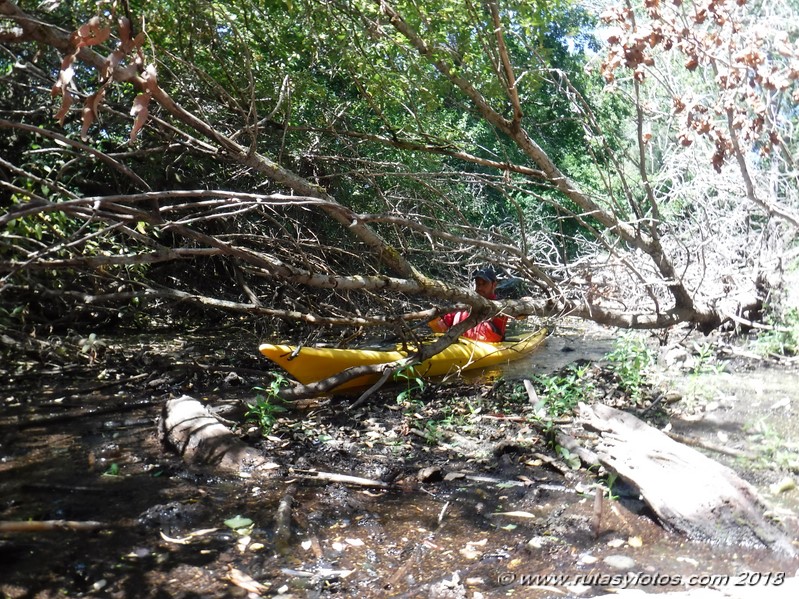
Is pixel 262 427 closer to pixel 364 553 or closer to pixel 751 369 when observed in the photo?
pixel 364 553

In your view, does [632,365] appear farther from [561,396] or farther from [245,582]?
[245,582]

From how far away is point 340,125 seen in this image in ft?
29.6

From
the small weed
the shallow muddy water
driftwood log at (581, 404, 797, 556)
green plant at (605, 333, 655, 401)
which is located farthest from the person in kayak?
driftwood log at (581, 404, 797, 556)

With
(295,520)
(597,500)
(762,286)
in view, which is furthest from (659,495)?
(762,286)

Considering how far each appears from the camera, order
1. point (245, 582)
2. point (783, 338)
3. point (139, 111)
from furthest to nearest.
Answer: point (783, 338), point (245, 582), point (139, 111)

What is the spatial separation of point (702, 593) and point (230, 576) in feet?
7.11

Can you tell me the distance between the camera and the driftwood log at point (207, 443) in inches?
201

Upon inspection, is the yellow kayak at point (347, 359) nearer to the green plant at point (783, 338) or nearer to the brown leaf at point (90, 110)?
the green plant at point (783, 338)

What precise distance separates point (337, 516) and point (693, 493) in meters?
2.07

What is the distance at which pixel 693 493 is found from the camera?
13.8 feet

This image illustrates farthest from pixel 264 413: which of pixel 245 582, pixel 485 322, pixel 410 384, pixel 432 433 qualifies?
pixel 485 322

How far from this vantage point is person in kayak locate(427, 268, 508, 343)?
8359mm

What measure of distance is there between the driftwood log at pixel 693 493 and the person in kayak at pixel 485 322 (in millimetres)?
3545

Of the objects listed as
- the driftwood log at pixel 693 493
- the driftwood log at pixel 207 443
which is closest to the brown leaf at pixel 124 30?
the driftwood log at pixel 207 443
